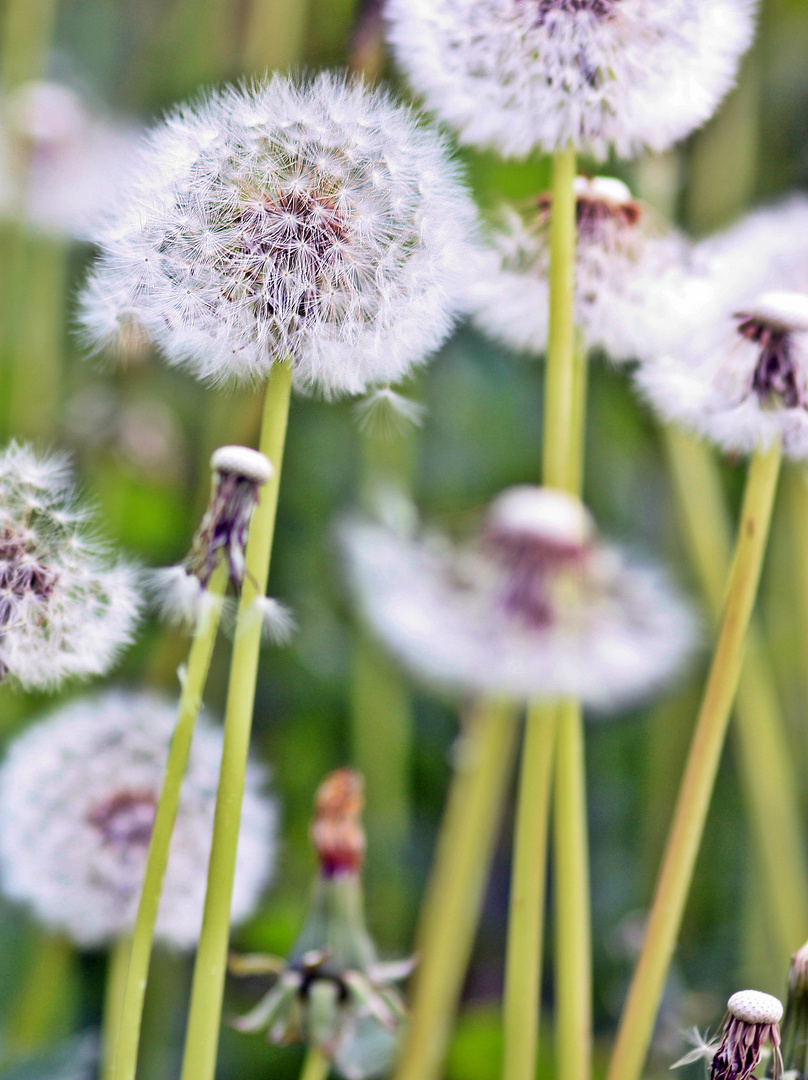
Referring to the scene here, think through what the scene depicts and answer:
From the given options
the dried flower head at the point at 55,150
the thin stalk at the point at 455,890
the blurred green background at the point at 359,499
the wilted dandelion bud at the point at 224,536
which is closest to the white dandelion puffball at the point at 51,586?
the wilted dandelion bud at the point at 224,536

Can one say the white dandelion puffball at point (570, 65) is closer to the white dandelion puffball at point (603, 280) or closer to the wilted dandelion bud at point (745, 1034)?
the white dandelion puffball at point (603, 280)

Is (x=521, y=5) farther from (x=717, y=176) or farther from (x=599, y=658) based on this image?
(x=717, y=176)

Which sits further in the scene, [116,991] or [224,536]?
[116,991]

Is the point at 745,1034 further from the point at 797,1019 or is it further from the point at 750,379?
the point at 750,379

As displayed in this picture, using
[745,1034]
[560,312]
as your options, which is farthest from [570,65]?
[745,1034]

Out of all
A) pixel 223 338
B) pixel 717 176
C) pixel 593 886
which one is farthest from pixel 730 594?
pixel 717 176
